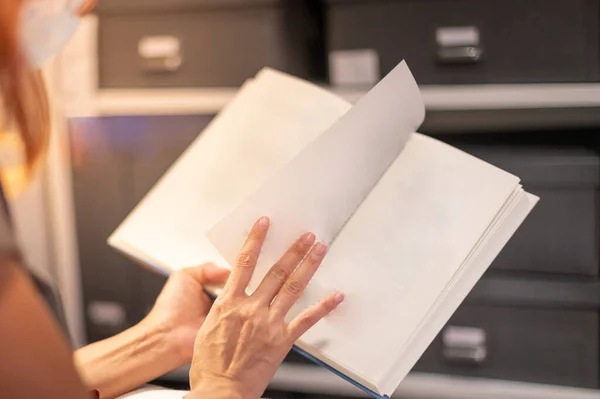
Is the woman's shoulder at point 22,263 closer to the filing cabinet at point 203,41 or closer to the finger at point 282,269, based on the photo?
the finger at point 282,269

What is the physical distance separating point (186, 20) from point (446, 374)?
0.65m

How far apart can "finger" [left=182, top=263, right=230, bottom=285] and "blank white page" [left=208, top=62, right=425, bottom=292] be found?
86 millimetres

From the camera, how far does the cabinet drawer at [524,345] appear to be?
38.2 inches

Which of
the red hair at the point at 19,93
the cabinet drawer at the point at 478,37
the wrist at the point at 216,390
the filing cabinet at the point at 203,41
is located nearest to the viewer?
the red hair at the point at 19,93

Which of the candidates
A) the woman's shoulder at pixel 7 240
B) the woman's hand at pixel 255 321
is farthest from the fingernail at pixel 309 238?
the woman's shoulder at pixel 7 240

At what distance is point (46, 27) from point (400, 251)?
33 centimetres

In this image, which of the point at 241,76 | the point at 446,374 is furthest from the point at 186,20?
the point at 446,374

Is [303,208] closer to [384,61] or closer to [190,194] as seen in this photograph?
[190,194]

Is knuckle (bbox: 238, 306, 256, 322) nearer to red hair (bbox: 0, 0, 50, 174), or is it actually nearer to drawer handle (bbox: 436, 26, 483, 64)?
red hair (bbox: 0, 0, 50, 174)

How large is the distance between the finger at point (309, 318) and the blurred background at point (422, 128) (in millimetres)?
456

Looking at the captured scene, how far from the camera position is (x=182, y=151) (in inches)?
43.0

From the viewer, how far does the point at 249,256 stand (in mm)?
577

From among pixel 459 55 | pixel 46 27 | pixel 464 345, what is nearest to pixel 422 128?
pixel 459 55

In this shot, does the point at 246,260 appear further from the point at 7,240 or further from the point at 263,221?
the point at 7,240
